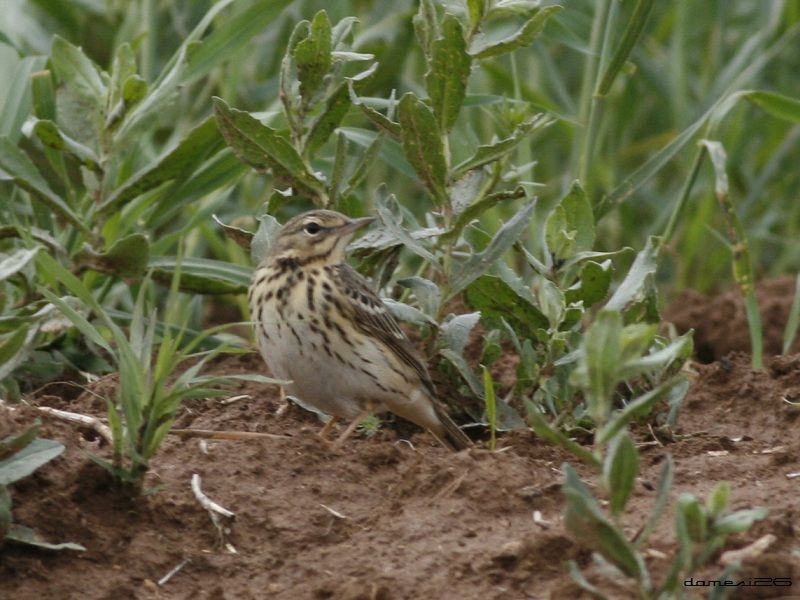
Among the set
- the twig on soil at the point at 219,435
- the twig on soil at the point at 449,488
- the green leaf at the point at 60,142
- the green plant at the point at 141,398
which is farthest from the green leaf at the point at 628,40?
the green plant at the point at 141,398

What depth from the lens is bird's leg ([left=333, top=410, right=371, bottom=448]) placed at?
5086 mm

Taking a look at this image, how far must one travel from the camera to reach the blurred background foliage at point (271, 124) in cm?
576

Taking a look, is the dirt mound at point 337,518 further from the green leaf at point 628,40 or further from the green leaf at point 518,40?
the green leaf at point 628,40

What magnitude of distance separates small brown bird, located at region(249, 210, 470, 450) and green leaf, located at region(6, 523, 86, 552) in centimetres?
148

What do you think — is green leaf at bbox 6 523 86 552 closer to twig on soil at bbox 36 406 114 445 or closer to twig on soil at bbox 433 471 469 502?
twig on soil at bbox 36 406 114 445

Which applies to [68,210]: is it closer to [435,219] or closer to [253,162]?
[253,162]

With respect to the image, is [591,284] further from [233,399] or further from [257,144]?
[233,399]

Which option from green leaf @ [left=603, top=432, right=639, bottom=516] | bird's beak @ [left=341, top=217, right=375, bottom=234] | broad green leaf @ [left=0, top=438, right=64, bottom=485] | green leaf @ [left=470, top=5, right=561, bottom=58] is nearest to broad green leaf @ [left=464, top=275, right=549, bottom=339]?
bird's beak @ [left=341, top=217, right=375, bottom=234]

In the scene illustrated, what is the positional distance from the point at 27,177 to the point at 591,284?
2099 millimetres

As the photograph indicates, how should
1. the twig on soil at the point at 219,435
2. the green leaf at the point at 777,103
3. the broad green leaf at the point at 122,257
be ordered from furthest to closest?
the green leaf at the point at 777,103 < the broad green leaf at the point at 122,257 < the twig on soil at the point at 219,435

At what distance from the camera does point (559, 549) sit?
3.78 m

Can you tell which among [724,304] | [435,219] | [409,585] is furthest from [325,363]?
[724,304]

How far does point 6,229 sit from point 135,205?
0.72 metres

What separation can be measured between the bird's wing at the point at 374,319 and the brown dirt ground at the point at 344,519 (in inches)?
21.7
